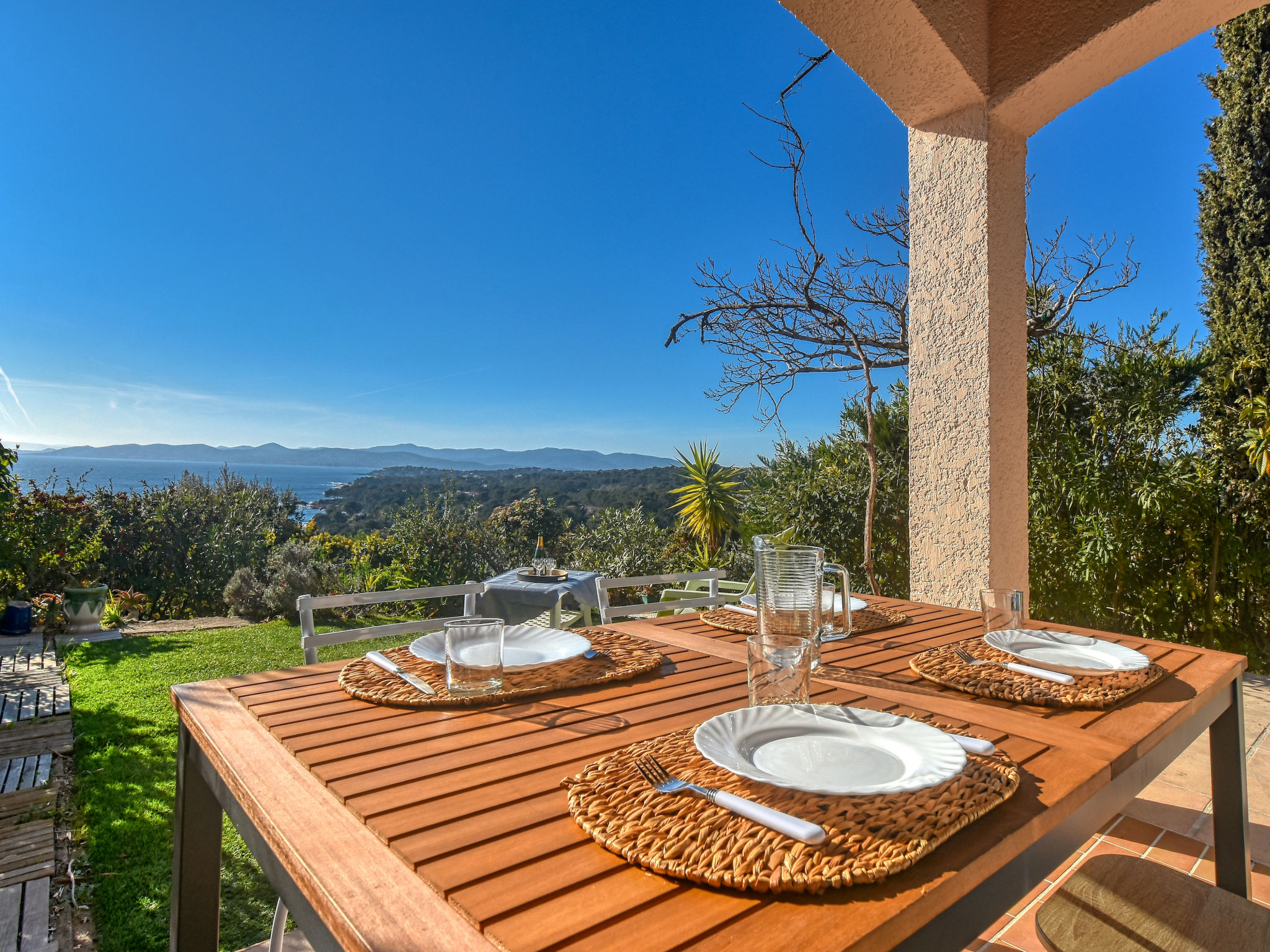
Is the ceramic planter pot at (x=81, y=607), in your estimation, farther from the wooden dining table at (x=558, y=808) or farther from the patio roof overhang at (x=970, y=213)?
the patio roof overhang at (x=970, y=213)

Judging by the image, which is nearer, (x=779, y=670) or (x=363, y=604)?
(x=779, y=670)

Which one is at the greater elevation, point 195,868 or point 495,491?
point 495,491

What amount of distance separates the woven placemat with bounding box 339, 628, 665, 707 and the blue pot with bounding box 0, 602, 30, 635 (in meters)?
5.51

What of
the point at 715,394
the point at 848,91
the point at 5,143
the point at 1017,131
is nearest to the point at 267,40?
the point at 5,143

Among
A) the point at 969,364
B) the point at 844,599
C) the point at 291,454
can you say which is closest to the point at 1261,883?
the point at 844,599

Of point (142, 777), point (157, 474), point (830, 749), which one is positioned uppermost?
point (157, 474)

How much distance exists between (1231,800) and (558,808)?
138 cm

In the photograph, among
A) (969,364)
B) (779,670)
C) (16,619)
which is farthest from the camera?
(16,619)

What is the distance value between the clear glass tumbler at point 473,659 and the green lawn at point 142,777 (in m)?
1.28

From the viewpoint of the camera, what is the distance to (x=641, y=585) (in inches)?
74.8

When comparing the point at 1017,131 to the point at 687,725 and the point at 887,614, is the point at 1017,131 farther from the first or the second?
the point at 687,725

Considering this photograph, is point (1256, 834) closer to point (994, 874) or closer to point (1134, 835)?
point (1134, 835)

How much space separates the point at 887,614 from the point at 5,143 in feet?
45.6

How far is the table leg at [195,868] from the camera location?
105 centimetres
